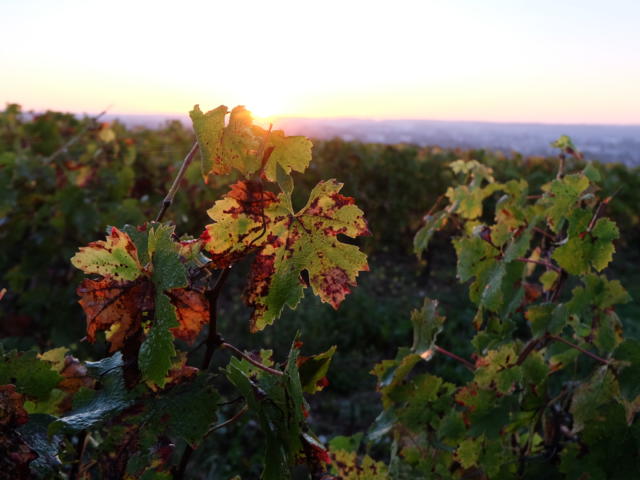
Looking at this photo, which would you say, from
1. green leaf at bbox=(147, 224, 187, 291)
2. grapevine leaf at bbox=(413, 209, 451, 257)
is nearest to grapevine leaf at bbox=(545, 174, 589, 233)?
grapevine leaf at bbox=(413, 209, 451, 257)

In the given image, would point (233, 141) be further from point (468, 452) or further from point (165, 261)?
point (468, 452)

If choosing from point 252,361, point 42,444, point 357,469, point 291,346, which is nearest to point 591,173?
point 357,469

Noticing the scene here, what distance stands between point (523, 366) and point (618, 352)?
0.22 m

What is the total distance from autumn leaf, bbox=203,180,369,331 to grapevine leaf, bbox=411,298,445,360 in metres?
0.81

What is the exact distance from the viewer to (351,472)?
4.68 ft

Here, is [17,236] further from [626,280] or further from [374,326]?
[626,280]

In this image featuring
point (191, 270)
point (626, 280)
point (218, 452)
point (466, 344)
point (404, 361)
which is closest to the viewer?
point (191, 270)

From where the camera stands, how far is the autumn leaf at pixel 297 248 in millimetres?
767

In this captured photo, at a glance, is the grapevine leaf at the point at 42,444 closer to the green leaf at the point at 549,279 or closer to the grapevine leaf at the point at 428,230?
the grapevine leaf at the point at 428,230

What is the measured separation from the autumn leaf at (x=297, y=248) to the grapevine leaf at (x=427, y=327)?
2.65 ft

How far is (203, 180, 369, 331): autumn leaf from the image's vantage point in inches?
30.2

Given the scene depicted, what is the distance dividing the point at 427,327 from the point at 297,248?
2.88 ft

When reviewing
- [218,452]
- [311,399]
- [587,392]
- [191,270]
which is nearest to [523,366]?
[587,392]

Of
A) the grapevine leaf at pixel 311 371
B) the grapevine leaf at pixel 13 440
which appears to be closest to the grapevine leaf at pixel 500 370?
the grapevine leaf at pixel 311 371
